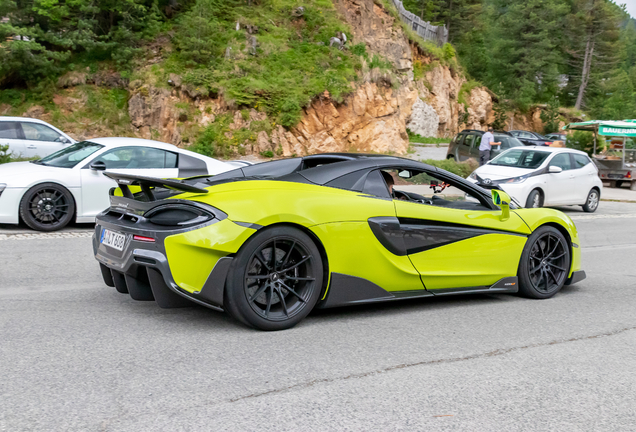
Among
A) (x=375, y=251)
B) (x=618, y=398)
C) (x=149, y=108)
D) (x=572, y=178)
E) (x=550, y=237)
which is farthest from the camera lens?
(x=149, y=108)

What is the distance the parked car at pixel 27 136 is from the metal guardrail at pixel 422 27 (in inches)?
1090

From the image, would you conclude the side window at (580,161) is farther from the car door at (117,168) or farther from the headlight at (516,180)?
the car door at (117,168)

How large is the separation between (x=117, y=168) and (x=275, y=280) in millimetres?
5993

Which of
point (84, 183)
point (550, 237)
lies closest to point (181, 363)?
point (550, 237)

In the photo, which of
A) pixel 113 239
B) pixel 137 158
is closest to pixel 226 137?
pixel 137 158

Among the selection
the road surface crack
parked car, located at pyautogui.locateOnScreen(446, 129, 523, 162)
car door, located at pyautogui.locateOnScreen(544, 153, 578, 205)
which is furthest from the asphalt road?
parked car, located at pyautogui.locateOnScreen(446, 129, 523, 162)

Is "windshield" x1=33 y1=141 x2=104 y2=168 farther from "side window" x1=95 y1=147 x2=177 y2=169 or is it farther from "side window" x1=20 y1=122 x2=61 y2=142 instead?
"side window" x1=20 y1=122 x2=61 y2=142

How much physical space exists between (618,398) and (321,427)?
1853 mm

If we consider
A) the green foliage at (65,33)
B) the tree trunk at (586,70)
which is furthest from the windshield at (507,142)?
the tree trunk at (586,70)

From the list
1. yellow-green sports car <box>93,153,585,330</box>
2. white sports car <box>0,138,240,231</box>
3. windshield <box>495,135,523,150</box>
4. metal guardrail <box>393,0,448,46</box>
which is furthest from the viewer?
metal guardrail <box>393,0,448,46</box>

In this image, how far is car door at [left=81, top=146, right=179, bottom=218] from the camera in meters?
9.54

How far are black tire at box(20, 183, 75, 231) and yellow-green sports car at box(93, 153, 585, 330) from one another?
4.53m

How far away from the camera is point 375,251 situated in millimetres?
5023

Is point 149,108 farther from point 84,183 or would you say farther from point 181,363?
point 181,363
